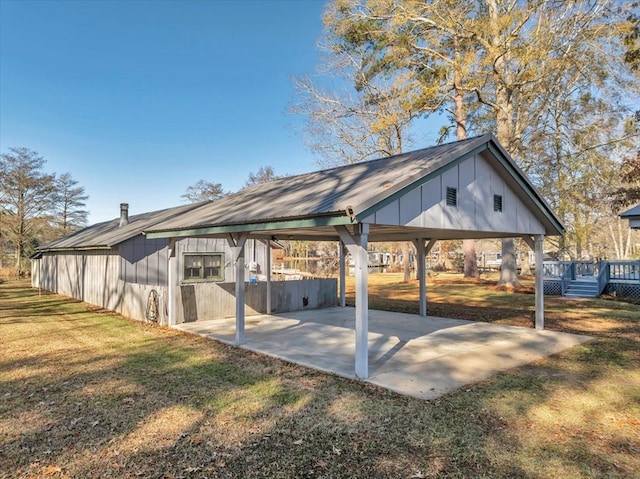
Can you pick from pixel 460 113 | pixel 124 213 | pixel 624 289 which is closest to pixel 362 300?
pixel 624 289

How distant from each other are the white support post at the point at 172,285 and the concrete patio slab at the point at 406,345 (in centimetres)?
39

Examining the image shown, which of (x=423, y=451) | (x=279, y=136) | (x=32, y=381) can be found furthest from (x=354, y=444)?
(x=279, y=136)

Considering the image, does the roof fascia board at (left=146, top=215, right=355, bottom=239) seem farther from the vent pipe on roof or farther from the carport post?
the vent pipe on roof

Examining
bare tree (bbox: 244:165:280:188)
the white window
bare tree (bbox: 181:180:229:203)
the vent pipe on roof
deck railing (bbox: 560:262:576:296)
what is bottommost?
deck railing (bbox: 560:262:576:296)

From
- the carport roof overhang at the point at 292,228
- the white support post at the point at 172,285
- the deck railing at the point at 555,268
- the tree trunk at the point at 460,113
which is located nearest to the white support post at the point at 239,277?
the carport roof overhang at the point at 292,228

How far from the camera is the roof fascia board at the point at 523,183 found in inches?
318

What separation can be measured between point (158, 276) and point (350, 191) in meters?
10.2

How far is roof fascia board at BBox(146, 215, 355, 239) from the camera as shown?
226 inches

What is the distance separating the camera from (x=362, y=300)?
5.85 meters

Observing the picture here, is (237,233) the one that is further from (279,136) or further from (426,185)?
(279,136)

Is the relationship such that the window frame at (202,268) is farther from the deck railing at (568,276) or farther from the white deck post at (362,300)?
the deck railing at (568,276)

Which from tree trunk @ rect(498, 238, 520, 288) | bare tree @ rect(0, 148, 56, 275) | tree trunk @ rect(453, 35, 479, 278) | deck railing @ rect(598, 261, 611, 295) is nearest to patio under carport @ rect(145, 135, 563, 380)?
tree trunk @ rect(453, 35, 479, 278)

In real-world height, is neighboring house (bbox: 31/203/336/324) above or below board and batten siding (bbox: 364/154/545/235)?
below

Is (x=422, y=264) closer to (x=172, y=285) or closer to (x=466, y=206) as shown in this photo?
(x=466, y=206)
